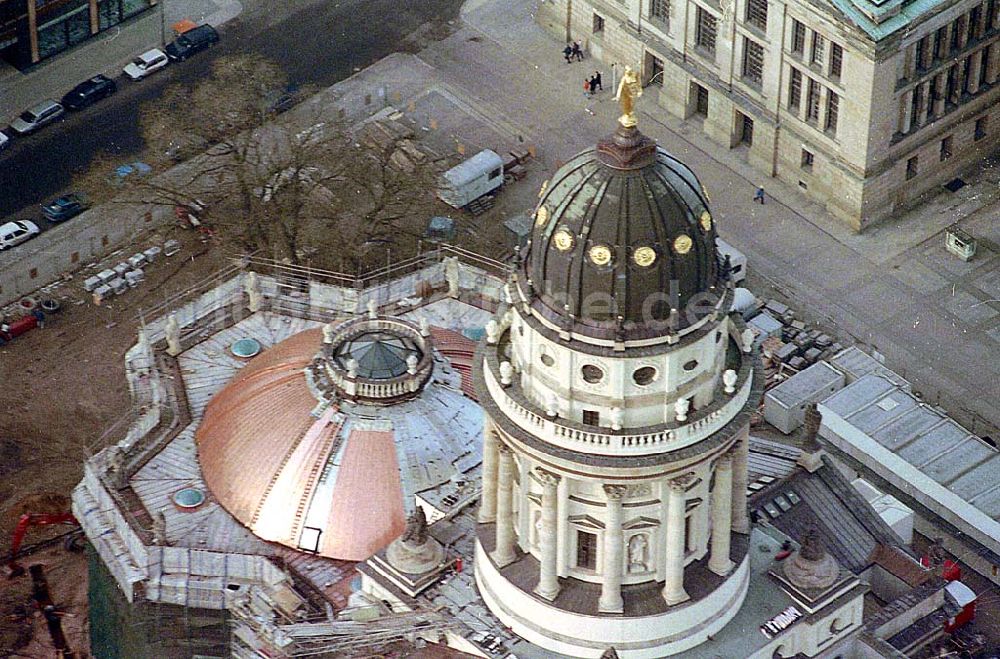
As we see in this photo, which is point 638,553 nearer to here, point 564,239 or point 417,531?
point 417,531

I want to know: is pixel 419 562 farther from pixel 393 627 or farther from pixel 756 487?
pixel 756 487

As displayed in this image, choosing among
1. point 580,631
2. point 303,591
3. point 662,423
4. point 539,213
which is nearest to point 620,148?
point 539,213

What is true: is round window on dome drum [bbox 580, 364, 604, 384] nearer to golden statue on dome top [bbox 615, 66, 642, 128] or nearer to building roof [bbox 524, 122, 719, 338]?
building roof [bbox 524, 122, 719, 338]

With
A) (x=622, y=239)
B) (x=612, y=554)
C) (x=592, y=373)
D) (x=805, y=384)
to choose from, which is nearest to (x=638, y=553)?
(x=612, y=554)

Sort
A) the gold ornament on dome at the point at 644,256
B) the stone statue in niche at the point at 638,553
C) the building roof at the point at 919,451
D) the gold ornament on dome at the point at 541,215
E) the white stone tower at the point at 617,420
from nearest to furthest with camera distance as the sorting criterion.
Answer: the gold ornament on dome at the point at 644,256 < the white stone tower at the point at 617,420 < the gold ornament on dome at the point at 541,215 < the stone statue in niche at the point at 638,553 < the building roof at the point at 919,451

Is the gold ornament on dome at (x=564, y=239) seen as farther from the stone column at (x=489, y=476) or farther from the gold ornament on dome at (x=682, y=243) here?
the stone column at (x=489, y=476)

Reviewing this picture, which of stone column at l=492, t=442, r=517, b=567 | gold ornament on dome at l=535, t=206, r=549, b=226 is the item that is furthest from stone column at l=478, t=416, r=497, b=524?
gold ornament on dome at l=535, t=206, r=549, b=226

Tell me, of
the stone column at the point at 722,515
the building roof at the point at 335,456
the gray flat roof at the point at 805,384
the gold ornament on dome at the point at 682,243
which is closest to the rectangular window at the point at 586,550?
the stone column at the point at 722,515
